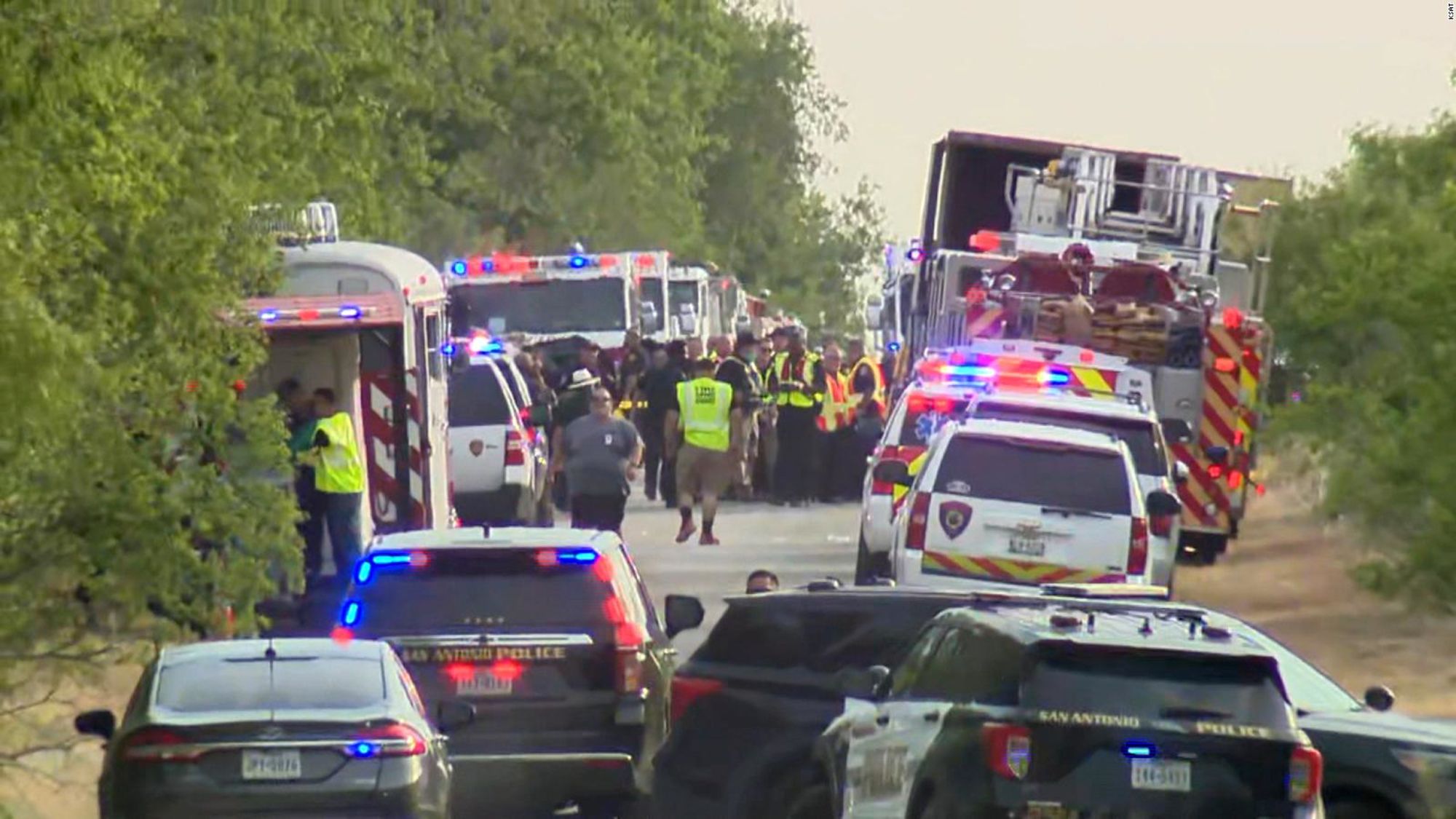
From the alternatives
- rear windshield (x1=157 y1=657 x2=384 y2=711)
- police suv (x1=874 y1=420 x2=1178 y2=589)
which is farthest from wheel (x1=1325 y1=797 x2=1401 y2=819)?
police suv (x1=874 y1=420 x2=1178 y2=589)

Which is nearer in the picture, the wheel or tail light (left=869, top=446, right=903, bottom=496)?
the wheel

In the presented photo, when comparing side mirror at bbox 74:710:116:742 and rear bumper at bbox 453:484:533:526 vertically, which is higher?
side mirror at bbox 74:710:116:742

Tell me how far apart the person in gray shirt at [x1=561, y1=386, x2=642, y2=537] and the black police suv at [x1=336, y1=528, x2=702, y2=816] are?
11.3 metres

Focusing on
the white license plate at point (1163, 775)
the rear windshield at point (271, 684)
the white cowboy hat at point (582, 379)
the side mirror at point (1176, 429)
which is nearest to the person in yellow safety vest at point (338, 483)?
the side mirror at point (1176, 429)

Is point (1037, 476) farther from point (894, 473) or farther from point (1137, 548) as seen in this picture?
point (894, 473)

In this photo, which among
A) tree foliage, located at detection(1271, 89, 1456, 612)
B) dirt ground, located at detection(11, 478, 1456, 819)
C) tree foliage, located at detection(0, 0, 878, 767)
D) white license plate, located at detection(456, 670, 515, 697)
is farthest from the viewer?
dirt ground, located at detection(11, 478, 1456, 819)

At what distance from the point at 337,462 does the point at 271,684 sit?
9.99m

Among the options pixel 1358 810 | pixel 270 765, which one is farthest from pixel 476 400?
pixel 1358 810

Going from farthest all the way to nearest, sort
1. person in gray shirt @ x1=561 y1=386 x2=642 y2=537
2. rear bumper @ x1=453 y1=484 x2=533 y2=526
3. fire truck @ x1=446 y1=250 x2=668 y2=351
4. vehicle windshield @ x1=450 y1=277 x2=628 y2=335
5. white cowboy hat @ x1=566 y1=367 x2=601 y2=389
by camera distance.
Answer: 1. vehicle windshield @ x1=450 y1=277 x2=628 y2=335
2. fire truck @ x1=446 y1=250 x2=668 y2=351
3. white cowboy hat @ x1=566 y1=367 x2=601 y2=389
4. rear bumper @ x1=453 y1=484 x2=533 y2=526
5. person in gray shirt @ x1=561 y1=386 x2=642 y2=537

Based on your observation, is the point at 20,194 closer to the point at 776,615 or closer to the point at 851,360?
the point at 776,615

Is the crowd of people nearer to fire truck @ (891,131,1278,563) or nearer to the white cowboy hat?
the white cowboy hat

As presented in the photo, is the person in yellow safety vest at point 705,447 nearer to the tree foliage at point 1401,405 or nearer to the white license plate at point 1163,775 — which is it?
the tree foliage at point 1401,405

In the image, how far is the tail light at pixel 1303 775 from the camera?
1156 centimetres

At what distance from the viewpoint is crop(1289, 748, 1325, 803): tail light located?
1156cm
